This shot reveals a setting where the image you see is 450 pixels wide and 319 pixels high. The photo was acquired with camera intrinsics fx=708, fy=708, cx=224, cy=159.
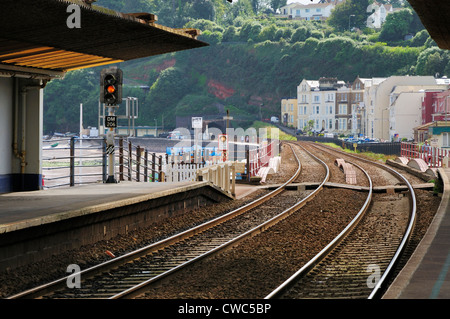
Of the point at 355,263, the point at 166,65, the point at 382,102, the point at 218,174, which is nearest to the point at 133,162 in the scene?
the point at 218,174

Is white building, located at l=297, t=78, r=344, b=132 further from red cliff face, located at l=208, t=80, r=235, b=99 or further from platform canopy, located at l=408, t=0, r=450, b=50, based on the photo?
platform canopy, located at l=408, t=0, r=450, b=50

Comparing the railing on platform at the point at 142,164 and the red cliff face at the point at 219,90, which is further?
the red cliff face at the point at 219,90

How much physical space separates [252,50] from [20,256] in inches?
6743

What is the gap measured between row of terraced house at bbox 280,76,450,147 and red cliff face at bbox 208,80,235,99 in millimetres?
21419

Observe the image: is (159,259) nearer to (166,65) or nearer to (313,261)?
(313,261)

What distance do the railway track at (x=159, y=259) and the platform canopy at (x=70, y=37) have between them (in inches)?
159

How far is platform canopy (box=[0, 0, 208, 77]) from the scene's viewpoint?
11.2 m

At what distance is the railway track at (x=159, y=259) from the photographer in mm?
9266

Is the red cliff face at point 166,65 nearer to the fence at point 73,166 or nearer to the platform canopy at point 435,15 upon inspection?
the fence at point 73,166

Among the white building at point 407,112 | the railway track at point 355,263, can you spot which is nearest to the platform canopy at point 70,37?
the railway track at point 355,263

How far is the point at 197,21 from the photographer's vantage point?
197 metres

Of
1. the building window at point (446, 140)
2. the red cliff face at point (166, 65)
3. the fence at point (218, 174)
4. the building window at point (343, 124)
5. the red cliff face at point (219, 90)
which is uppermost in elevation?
the red cliff face at point (166, 65)

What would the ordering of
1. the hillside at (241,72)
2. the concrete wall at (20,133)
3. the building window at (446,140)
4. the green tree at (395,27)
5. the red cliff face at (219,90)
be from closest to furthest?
the concrete wall at (20,133)
the building window at (446,140)
the hillside at (241,72)
the red cliff face at (219,90)
the green tree at (395,27)
